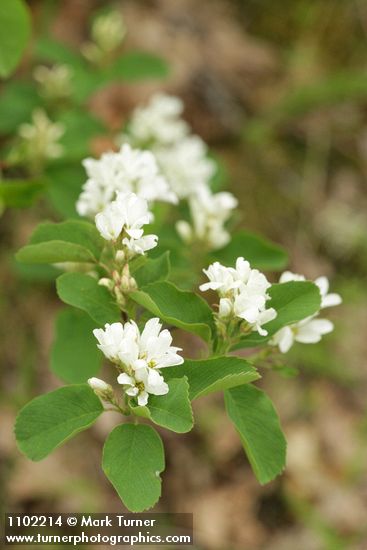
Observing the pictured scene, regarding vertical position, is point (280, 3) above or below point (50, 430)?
above

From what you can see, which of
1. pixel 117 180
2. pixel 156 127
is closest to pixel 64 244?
pixel 117 180

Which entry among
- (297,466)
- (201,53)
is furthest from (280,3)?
(297,466)

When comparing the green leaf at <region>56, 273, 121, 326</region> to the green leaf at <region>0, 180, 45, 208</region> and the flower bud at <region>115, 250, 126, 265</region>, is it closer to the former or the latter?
the flower bud at <region>115, 250, 126, 265</region>

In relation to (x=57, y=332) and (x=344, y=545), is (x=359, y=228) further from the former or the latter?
(x=57, y=332)

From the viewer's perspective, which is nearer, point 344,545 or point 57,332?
point 57,332

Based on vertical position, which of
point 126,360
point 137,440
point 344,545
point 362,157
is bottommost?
point 344,545

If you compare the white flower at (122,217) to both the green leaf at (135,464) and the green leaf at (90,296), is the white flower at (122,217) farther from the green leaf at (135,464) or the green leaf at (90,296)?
the green leaf at (135,464)

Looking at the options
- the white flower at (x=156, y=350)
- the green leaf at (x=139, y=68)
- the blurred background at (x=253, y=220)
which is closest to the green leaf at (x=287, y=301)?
the white flower at (x=156, y=350)
